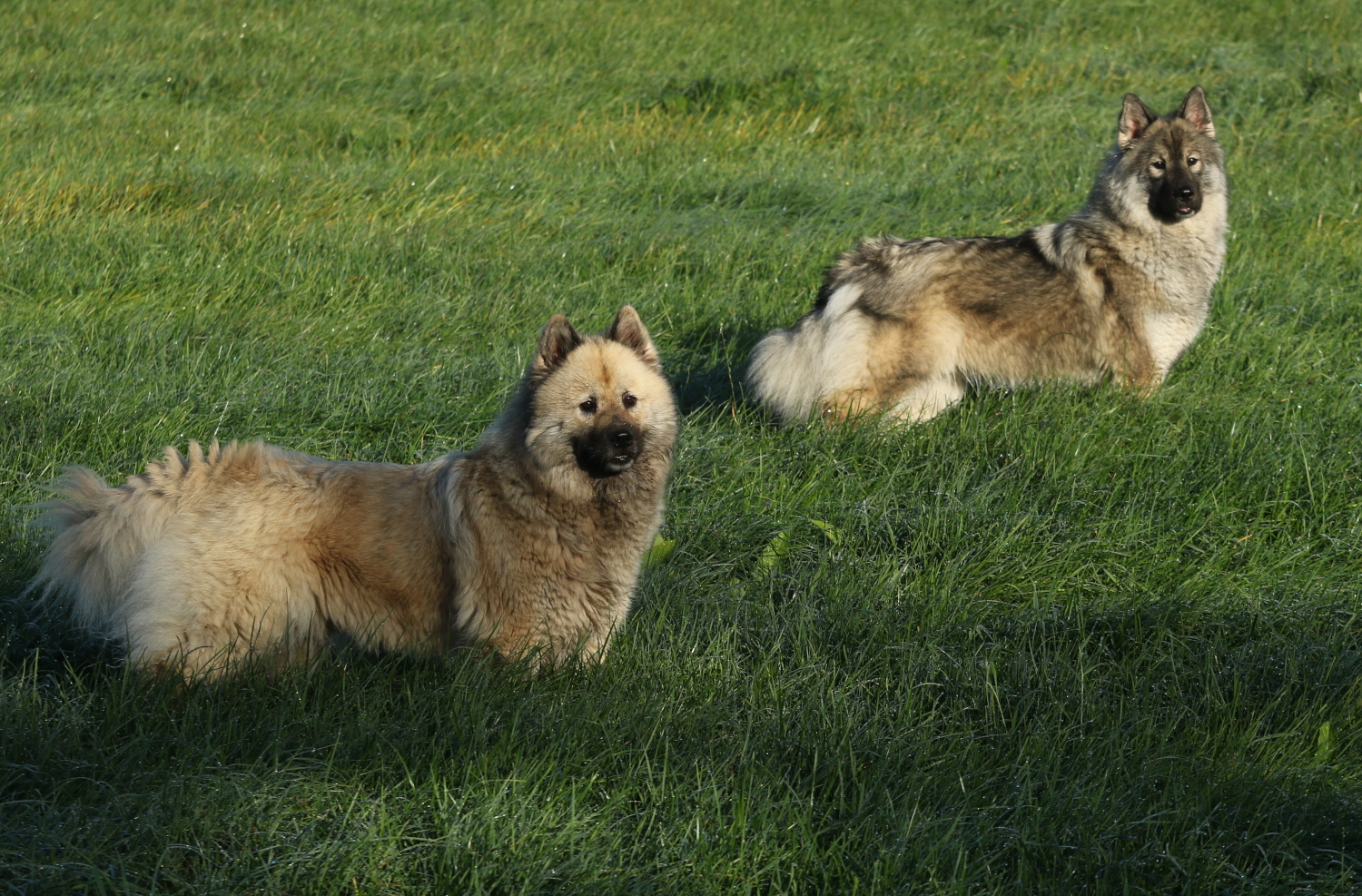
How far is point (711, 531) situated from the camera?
419 centimetres

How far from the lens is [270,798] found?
251 cm

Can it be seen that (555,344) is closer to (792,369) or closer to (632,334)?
(632,334)

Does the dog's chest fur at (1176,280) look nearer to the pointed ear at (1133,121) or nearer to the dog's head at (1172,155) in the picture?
the dog's head at (1172,155)

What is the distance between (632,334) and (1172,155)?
3.69 meters

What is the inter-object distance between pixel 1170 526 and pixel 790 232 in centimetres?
417

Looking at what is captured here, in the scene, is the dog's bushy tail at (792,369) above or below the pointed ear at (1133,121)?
below

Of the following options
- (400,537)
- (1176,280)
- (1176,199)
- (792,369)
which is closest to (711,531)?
(400,537)

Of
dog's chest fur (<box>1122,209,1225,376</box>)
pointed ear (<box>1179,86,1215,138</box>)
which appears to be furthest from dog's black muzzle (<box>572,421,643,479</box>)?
pointed ear (<box>1179,86,1215,138</box>)

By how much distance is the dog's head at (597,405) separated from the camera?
11.2 ft

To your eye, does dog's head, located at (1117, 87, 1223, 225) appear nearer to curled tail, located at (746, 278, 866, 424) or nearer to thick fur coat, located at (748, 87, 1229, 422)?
thick fur coat, located at (748, 87, 1229, 422)

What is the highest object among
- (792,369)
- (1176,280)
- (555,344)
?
(555,344)

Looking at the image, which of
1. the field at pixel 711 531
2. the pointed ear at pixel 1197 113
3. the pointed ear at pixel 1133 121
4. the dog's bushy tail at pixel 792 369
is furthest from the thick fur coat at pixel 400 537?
the pointed ear at pixel 1197 113

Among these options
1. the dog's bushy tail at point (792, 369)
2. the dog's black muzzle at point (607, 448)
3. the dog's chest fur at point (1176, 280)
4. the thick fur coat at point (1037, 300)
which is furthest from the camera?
the dog's chest fur at point (1176, 280)

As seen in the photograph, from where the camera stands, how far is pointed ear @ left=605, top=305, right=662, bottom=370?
3619 mm
